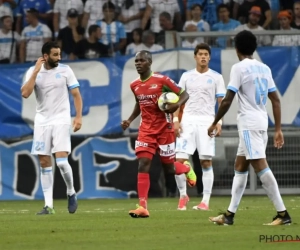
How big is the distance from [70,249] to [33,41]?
476 inches

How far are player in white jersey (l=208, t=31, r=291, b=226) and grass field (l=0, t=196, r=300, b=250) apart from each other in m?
0.33

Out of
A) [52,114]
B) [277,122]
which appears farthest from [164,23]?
[277,122]

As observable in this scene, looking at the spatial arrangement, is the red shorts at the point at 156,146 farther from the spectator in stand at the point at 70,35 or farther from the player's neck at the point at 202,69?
the spectator in stand at the point at 70,35

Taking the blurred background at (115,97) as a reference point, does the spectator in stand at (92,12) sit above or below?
above

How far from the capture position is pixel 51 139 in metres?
14.6

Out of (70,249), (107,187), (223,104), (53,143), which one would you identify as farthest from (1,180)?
(70,249)

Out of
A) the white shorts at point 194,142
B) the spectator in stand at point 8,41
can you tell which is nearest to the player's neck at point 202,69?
the white shorts at point 194,142

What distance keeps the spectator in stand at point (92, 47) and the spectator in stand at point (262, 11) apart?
9.37ft

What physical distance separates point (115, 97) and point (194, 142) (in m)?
4.69

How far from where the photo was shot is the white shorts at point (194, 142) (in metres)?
15.6

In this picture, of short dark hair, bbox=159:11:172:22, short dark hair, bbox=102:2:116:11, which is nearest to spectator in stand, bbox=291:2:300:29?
short dark hair, bbox=159:11:172:22

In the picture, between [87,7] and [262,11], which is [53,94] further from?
[262,11]

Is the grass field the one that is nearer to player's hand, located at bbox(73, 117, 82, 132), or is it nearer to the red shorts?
the red shorts

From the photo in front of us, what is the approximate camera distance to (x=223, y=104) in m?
11.0
